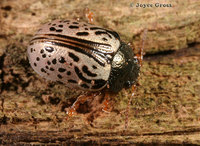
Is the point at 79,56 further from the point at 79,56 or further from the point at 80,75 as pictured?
the point at 80,75

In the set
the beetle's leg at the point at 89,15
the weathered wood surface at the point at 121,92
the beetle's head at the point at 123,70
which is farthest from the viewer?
the beetle's leg at the point at 89,15

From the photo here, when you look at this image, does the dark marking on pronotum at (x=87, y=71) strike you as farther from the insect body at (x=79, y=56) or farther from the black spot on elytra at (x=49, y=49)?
the black spot on elytra at (x=49, y=49)

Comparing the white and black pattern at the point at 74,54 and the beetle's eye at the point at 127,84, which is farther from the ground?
the white and black pattern at the point at 74,54

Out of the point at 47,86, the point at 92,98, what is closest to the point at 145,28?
the point at 92,98

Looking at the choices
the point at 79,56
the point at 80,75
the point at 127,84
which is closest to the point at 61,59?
the point at 79,56

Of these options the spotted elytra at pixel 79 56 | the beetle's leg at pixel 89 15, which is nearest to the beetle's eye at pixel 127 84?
the spotted elytra at pixel 79 56
